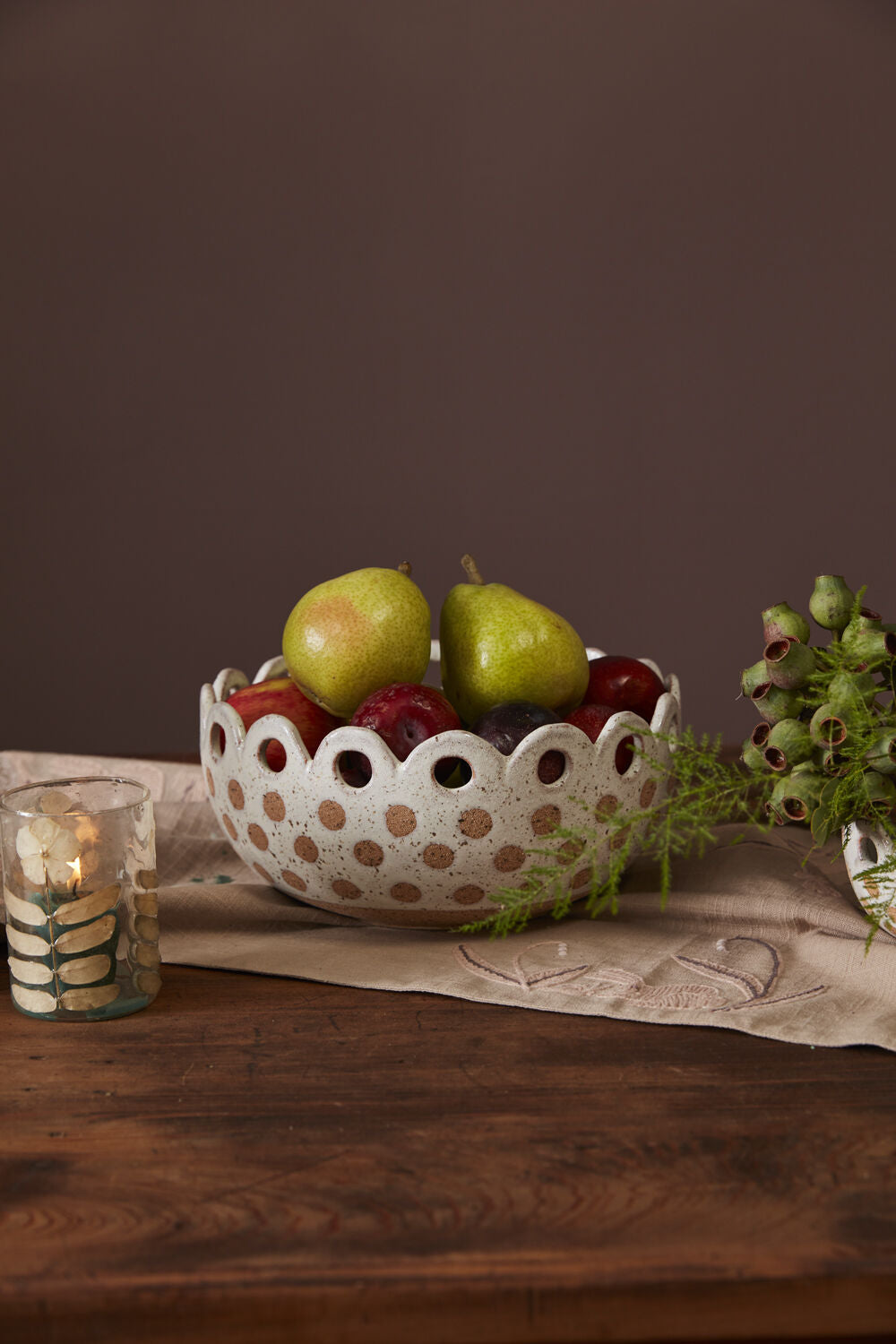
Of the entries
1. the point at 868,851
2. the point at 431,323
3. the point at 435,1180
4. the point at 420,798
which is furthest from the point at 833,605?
the point at 431,323

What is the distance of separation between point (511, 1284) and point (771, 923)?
1.17 feet

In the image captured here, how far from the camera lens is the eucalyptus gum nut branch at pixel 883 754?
568mm

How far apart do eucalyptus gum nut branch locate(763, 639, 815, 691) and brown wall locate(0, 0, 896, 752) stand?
1.70m

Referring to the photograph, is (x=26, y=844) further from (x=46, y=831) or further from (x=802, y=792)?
(x=802, y=792)

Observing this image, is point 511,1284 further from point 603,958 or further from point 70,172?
point 70,172

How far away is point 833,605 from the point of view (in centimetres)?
61

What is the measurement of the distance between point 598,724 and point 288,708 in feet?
0.61

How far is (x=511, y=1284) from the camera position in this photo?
39 centimetres

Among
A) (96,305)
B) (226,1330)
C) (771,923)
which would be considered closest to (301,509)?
(96,305)

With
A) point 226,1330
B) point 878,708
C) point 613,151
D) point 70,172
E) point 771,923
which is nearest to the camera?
point 226,1330

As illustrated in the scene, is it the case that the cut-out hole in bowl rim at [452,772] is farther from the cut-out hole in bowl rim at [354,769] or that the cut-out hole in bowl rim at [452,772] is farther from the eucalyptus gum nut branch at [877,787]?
the eucalyptus gum nut branch at [877,787]

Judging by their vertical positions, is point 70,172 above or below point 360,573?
above

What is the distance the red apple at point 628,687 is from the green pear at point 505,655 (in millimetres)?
15

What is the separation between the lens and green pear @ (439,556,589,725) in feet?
2.45
